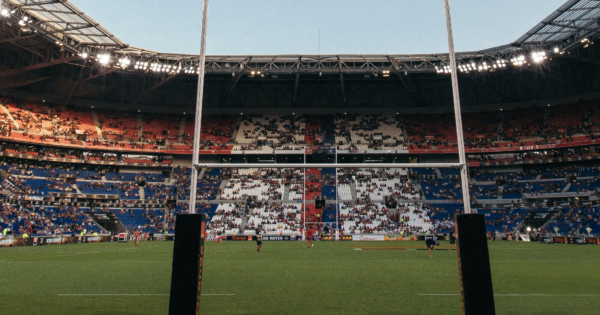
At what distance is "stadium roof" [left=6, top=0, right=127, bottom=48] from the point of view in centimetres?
2427

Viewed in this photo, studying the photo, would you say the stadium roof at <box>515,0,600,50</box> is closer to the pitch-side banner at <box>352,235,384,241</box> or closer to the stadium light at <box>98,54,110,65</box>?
the pitch-side banner at <box>352,235,384,241</box>

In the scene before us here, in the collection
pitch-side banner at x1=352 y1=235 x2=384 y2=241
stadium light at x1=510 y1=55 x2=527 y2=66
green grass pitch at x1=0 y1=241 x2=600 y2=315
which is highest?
stadium light at x1=510 y1=55 x2=527 y2=66

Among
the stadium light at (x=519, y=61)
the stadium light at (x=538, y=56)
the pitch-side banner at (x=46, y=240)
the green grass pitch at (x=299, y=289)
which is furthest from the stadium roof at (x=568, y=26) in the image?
the pitch-side banner at (x=46, y=240)

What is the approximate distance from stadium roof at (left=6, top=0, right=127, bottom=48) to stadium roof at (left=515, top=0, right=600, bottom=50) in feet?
113

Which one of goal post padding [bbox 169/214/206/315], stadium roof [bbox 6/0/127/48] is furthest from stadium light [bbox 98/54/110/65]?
goal post padding [bbox 169/214/206/315]

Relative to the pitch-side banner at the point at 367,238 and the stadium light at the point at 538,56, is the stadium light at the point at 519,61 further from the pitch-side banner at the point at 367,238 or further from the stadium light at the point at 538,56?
the pitch-side banner at the point at 367,238

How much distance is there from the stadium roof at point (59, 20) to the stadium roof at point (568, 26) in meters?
34.5

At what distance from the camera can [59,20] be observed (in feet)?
91.0

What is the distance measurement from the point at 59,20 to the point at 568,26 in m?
39.2

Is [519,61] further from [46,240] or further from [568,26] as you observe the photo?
[46,240]

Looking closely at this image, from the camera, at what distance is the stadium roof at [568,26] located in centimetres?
2546

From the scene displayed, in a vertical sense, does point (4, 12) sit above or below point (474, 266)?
above

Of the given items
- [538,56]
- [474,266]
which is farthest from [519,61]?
[474,266]

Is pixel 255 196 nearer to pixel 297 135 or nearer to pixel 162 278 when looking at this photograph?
pixel 297 135
